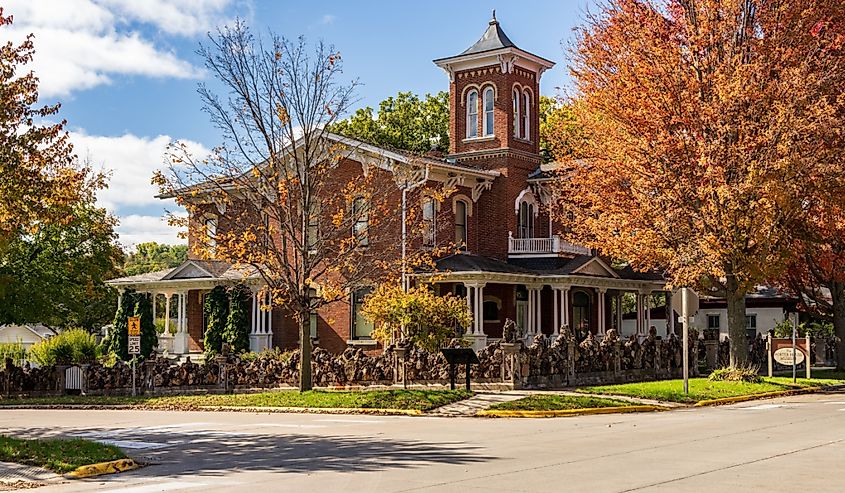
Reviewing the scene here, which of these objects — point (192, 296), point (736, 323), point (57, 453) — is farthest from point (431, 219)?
point (57, 453)

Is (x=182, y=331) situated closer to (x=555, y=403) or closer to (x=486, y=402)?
(x=486, y=402)

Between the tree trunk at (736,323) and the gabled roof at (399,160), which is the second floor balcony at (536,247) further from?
the tree trunk at (736,323)

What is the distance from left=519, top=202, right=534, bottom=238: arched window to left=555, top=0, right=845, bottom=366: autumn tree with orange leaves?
12.2 metres

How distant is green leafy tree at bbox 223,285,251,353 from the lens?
42906mm

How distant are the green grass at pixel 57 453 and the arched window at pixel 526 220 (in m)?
29.9

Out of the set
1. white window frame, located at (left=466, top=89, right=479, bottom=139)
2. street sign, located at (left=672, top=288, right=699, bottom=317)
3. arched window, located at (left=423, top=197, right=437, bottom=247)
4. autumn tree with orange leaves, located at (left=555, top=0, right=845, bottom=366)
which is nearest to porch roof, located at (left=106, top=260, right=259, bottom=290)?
arched window, located at (left=423, top=197, right=437, bottom=247)

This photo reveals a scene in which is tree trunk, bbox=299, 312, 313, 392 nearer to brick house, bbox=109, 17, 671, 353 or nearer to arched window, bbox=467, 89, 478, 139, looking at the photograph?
brick house, bbox=109, 17, 671, 353

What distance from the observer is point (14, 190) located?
68.2 feet

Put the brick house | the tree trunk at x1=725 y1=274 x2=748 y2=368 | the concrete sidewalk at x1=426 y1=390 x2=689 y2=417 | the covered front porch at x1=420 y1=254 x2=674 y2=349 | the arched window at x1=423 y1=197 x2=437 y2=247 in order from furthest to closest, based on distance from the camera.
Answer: the brick house → the covered front porch at x1=420 y1=254 x2=674 y2=349 → the arched window at x1=423 y1=197 x2=437 y2=247 → the tree trunk at x1=725 y1=274 x2=748 y2=368 → the concrete sidewalk at x1=426 y1=390 x2=689 y2=417

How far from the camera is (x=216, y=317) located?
43844mm

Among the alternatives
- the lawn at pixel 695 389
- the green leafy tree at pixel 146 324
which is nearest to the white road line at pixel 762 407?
the lawn at pixel 695 389

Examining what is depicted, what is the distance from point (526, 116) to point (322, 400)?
2189cm

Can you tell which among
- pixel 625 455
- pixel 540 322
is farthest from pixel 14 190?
pixel 540 322

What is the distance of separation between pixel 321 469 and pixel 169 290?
33880mm
